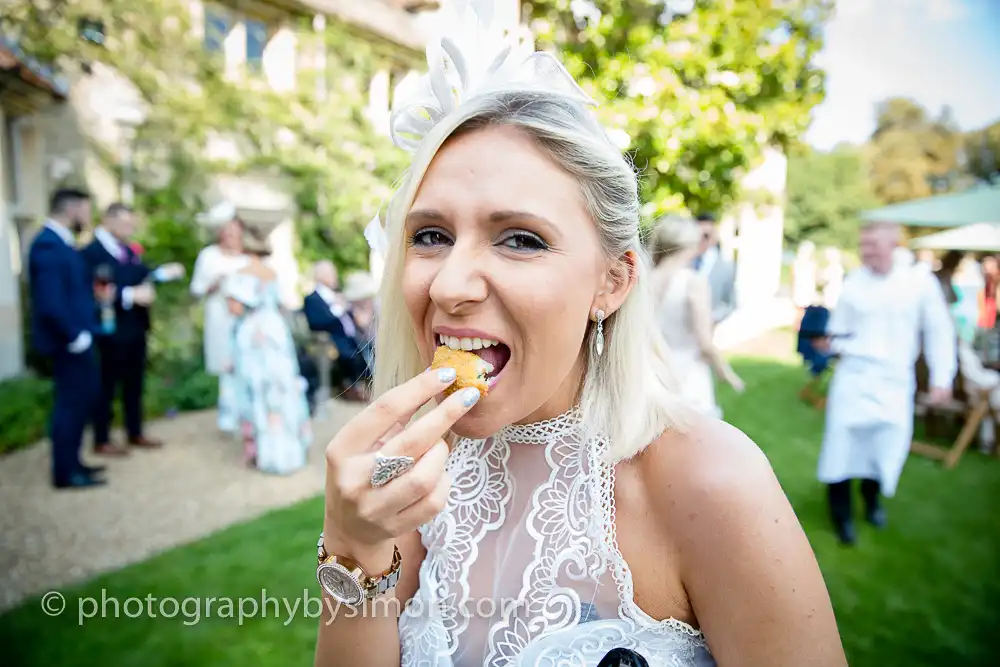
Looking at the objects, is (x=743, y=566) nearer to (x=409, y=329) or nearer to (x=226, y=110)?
(x=409, y=329)

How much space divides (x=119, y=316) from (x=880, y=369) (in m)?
6.75

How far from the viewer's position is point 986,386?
22.2 feet

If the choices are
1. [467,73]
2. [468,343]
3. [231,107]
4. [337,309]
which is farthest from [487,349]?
[231,107]

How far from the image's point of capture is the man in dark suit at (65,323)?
17.0 feet

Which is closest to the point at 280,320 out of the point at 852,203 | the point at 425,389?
the point at 425,389

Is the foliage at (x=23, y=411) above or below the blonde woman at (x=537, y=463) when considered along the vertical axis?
below

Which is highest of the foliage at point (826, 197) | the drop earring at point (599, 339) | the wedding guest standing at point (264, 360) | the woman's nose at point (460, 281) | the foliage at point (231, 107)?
the foliage at point (826, 197)

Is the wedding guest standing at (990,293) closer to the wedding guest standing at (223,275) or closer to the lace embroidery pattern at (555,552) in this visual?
the wedding guest standing at (223,275)

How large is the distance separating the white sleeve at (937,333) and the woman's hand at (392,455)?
4.70 m

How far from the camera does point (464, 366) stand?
1.34 metres

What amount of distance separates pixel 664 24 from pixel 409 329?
902 centimetres

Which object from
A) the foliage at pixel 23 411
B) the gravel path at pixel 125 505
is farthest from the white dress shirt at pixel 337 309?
the foliage at pixel 23 411

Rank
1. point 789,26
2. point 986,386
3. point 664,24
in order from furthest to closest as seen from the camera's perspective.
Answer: point 789,26
point 664,24
point 986,386

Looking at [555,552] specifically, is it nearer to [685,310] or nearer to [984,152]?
[685,310]
